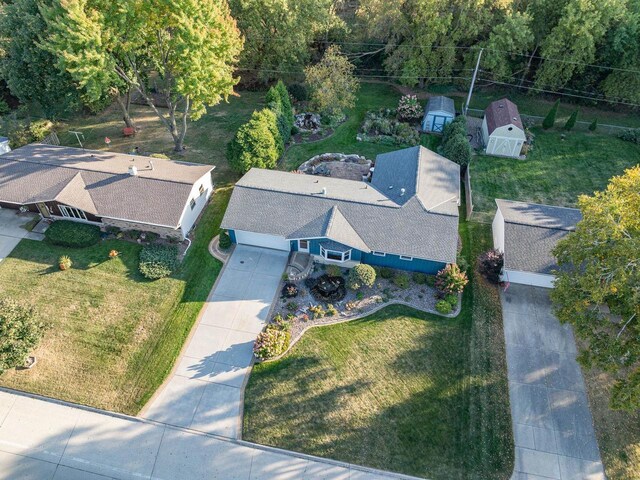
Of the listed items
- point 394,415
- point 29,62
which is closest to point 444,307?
point 394,415

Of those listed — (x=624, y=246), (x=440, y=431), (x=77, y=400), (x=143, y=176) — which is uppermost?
(x=624, y=246)

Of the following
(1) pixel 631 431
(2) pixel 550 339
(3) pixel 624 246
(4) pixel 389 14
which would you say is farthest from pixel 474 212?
(4) pixel 389 14

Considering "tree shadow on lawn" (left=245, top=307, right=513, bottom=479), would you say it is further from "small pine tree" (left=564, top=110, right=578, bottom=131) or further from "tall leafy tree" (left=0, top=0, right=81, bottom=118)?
"tall leafy tree" (left=0, top=0, right=81, bottom=118)

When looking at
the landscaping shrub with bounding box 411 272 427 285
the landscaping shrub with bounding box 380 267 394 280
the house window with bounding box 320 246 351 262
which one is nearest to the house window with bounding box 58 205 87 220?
the house window with bounding box 320 246 351 262

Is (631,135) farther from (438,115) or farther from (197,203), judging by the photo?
(197,203)

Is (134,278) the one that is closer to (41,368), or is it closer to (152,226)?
(152,226)

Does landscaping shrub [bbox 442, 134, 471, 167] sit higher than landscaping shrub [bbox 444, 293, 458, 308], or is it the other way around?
landscaping shrub [bbox 442, 134, 471, 167]
